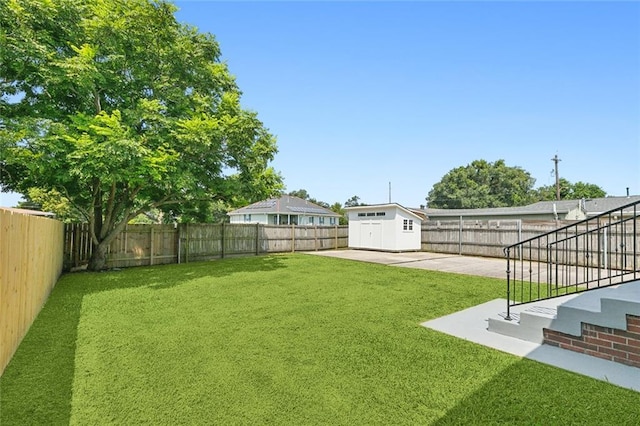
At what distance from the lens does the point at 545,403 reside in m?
2.38

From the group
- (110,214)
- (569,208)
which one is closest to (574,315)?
(110,214)

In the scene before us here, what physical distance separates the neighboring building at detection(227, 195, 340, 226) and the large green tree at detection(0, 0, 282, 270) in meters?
15.3

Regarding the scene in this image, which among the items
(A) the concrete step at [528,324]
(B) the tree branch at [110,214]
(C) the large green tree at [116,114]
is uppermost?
(C) the large green tree at [116,114]

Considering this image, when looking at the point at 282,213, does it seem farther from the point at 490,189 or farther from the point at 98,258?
the point at 490,189

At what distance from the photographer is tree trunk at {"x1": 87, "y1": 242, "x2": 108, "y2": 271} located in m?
9.08

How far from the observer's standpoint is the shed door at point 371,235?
15.7m

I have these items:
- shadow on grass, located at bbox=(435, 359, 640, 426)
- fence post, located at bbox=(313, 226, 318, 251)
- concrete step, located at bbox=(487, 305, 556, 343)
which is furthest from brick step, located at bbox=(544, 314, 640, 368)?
fence post, located at bbox=(313, 226, 318, 251)

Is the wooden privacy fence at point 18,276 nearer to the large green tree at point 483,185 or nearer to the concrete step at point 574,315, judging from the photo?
the concrete step at point 574,315

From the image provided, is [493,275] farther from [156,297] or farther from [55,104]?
[55,104]

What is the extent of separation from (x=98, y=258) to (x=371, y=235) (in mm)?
11990

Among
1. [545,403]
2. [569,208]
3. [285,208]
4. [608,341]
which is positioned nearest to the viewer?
[545,403]

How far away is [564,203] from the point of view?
20438 millimetres

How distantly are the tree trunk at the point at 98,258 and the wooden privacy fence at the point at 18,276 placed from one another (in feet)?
15.6

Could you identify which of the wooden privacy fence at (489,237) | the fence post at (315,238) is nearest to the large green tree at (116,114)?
the fence post at (315,238)
